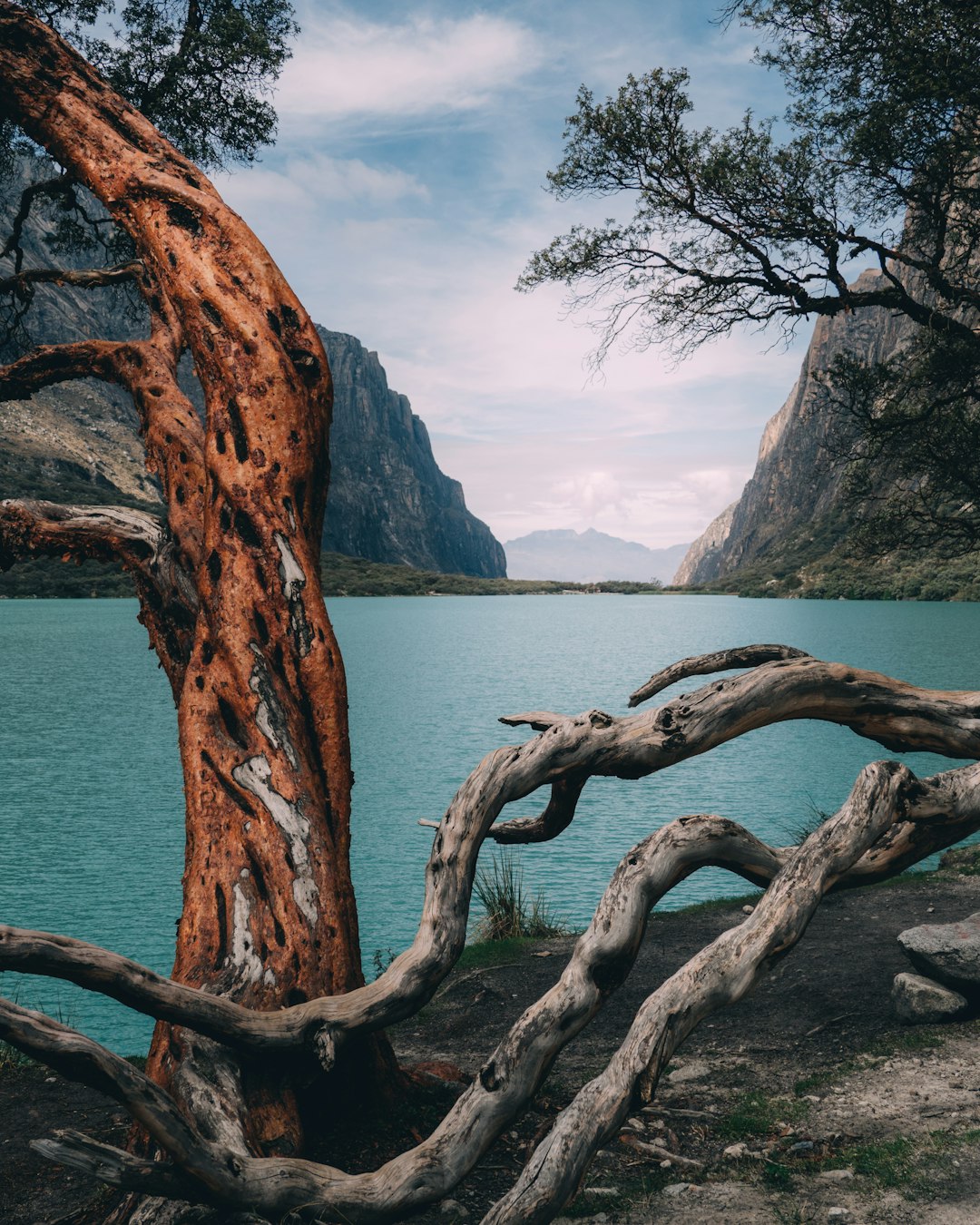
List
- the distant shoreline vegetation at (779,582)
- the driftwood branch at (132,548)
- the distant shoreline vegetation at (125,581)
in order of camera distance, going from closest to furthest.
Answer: the driftwood branch at (132,548)
the distant shoreline vegetation at (779,582)
the distant shoreline vegetation at (125,581)

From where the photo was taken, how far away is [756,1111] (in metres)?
5.65

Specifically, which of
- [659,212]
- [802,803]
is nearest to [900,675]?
[802,803]

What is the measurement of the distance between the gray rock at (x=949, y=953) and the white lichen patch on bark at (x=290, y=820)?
15.3 ft

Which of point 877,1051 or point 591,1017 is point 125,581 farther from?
point 591,1017

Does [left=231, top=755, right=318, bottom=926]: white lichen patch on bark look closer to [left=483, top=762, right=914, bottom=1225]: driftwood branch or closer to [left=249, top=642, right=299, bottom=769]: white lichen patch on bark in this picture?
[left=249, top=642, right=299, bottom=769]: white lichen patch on bark

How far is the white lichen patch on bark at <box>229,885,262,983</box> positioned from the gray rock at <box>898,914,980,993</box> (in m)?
4.94

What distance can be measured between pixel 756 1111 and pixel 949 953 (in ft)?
7.08

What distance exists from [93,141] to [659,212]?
281 inches

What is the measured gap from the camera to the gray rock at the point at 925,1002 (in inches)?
266

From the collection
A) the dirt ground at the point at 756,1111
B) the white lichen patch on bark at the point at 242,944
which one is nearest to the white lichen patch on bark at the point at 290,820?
the white lichen patch on bark at the point at 242,944

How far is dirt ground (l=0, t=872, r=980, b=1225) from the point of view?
14.7ft

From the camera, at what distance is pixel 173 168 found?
253 inches

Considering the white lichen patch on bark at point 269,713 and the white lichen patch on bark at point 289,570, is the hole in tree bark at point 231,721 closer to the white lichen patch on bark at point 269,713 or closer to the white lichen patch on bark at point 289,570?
the white lichen patch on bark at point 269,713

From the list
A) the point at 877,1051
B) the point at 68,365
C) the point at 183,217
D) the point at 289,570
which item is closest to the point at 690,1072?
the point at 877,1051
